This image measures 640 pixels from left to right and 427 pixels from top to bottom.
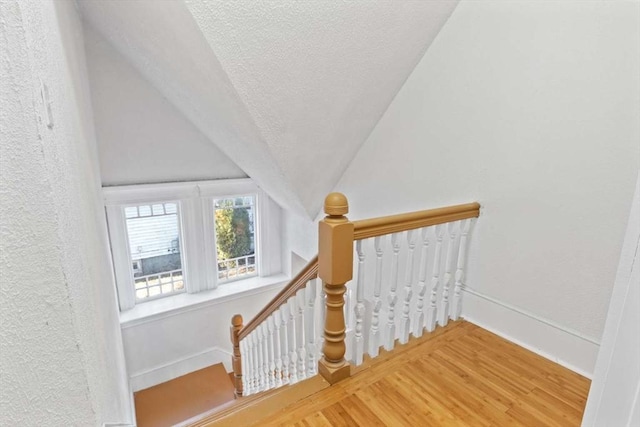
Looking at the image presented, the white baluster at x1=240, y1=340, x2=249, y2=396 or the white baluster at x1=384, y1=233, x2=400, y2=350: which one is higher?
the white baluster at x1=384, y1=233, x2=400, y2=350

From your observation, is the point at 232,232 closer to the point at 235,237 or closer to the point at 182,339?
the point at 235,237

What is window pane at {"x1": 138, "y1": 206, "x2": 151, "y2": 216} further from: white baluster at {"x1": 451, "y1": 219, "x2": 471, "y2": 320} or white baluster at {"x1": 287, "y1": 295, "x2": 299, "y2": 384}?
white baluster at {"x1": 451, "y1": 219, "x2": 471, "y2": 320}

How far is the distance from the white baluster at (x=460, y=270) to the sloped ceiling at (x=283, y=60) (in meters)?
1.11

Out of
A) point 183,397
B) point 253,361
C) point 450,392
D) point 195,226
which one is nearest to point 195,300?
point 195,226

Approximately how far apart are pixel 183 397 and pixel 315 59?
3.88m

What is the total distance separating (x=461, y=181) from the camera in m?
2.19

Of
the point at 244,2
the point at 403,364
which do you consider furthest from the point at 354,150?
the point at 403,364

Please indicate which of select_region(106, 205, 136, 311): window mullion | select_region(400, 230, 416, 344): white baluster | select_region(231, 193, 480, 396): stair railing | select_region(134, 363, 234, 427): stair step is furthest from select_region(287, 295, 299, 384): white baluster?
select_region(106, 205, 136, 311): window mullion

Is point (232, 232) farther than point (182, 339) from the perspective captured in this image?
Yes

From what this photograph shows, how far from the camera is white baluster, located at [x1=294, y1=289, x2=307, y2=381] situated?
201 centimetres

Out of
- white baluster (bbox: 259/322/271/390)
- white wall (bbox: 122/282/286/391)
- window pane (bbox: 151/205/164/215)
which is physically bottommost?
white wall (bbox: 122/282/286/391)

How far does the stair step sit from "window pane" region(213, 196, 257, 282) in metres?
1.20

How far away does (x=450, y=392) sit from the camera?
65.1 inches

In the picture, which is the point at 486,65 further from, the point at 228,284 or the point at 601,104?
the point at 228,284
